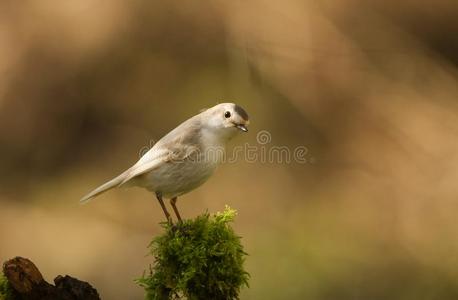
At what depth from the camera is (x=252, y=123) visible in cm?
612

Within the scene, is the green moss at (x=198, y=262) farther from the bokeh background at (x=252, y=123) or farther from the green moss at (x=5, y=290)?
the bokeh background at (x=252, y=123)

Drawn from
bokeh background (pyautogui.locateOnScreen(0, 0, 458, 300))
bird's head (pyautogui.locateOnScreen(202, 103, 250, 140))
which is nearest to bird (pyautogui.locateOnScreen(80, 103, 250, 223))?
bird's head (pyautogui.locateOnScreen(202, 103, 250, 140))

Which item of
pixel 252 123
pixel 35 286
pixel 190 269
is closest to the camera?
pixel 35 286

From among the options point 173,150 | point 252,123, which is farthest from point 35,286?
point 252,123

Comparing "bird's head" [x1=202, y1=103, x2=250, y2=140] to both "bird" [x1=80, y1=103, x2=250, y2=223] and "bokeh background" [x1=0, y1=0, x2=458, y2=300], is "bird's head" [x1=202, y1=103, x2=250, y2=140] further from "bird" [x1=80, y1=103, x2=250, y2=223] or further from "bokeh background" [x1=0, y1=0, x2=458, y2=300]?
"bokeh background" [x1=0, y1=0, x2=458, y2=300]

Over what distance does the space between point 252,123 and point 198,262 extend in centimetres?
315

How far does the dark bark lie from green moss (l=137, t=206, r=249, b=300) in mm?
344

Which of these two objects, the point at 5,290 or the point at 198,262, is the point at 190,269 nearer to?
the point at 198,262

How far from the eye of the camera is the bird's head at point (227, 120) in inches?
129

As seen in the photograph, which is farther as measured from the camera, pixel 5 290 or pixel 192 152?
pixel 192 152

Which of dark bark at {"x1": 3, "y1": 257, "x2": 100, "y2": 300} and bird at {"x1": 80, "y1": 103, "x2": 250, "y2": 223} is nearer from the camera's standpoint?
dark bark at {"x1": 3, "y1": 257, "x2": 100, "y2": 300}

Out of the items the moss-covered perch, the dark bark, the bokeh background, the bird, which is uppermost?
the bokeh background

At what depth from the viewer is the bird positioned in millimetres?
3295

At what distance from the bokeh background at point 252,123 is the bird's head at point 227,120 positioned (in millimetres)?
2398
